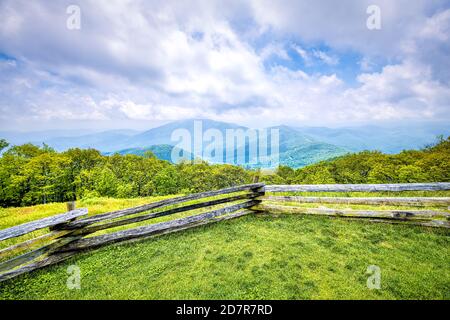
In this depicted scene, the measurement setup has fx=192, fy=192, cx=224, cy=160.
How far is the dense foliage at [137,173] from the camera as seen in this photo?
105 ft

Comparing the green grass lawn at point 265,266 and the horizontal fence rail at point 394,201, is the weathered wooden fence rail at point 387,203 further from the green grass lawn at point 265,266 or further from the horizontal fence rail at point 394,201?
the green grass lawn at point 265,266

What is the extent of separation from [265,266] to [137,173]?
4498 cm

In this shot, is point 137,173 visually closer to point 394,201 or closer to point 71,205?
point 71,205

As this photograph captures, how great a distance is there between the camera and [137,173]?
1725 inches

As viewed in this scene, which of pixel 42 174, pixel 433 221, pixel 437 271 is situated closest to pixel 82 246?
pixel 437 271

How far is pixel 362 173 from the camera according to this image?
37750mm

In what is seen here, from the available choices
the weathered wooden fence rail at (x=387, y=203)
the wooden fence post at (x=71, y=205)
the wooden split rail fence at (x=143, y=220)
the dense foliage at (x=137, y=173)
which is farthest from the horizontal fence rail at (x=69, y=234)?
the dense foliage at (x=137, y=173)

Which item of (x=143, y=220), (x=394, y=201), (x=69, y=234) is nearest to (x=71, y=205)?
(x=69, y=234)

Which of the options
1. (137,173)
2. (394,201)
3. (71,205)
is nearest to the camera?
(71,205)

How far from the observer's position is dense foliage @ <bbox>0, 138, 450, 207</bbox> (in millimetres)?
32031

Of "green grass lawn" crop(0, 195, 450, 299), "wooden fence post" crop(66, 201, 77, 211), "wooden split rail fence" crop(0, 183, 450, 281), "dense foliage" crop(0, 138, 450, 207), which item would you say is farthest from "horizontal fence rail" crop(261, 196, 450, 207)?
"dense foliage" crop(0, 138, 450, 207)

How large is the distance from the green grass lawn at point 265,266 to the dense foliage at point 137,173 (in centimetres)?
3392

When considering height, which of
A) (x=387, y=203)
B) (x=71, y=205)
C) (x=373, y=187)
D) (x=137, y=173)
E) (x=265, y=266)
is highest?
(x=373, y=187)
